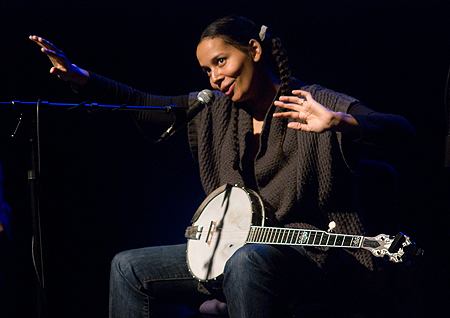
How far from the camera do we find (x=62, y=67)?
1850 millimetres

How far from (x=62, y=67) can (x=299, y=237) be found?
46.6 inches

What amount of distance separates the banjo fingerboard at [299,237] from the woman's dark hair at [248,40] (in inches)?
24.9

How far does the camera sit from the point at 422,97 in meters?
2.23

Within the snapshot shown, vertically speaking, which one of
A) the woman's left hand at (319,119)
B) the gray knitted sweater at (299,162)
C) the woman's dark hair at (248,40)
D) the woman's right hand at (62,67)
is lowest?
the gray knitted sweater at (299,162)

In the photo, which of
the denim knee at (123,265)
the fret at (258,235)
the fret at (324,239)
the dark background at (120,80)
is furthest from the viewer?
the dark background at (120,80)

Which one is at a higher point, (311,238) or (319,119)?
(319,119)

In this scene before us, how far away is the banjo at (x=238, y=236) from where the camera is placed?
143cm

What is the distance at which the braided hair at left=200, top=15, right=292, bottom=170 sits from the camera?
6.42 feet

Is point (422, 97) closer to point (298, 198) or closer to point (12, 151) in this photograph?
point (298, 198)

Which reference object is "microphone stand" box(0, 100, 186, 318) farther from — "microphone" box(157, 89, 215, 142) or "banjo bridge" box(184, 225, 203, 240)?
"banjo bridge" box(184, 225, 203, 240)

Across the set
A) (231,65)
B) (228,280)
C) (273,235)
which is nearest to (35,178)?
(228,280)

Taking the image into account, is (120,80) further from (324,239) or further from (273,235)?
(324,239)

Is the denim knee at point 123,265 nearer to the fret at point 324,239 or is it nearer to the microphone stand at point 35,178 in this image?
the microphone stand at point 35,178

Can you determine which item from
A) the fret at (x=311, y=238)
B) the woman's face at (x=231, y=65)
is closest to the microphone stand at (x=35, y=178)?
the woman's face at (x=231, y=65)
